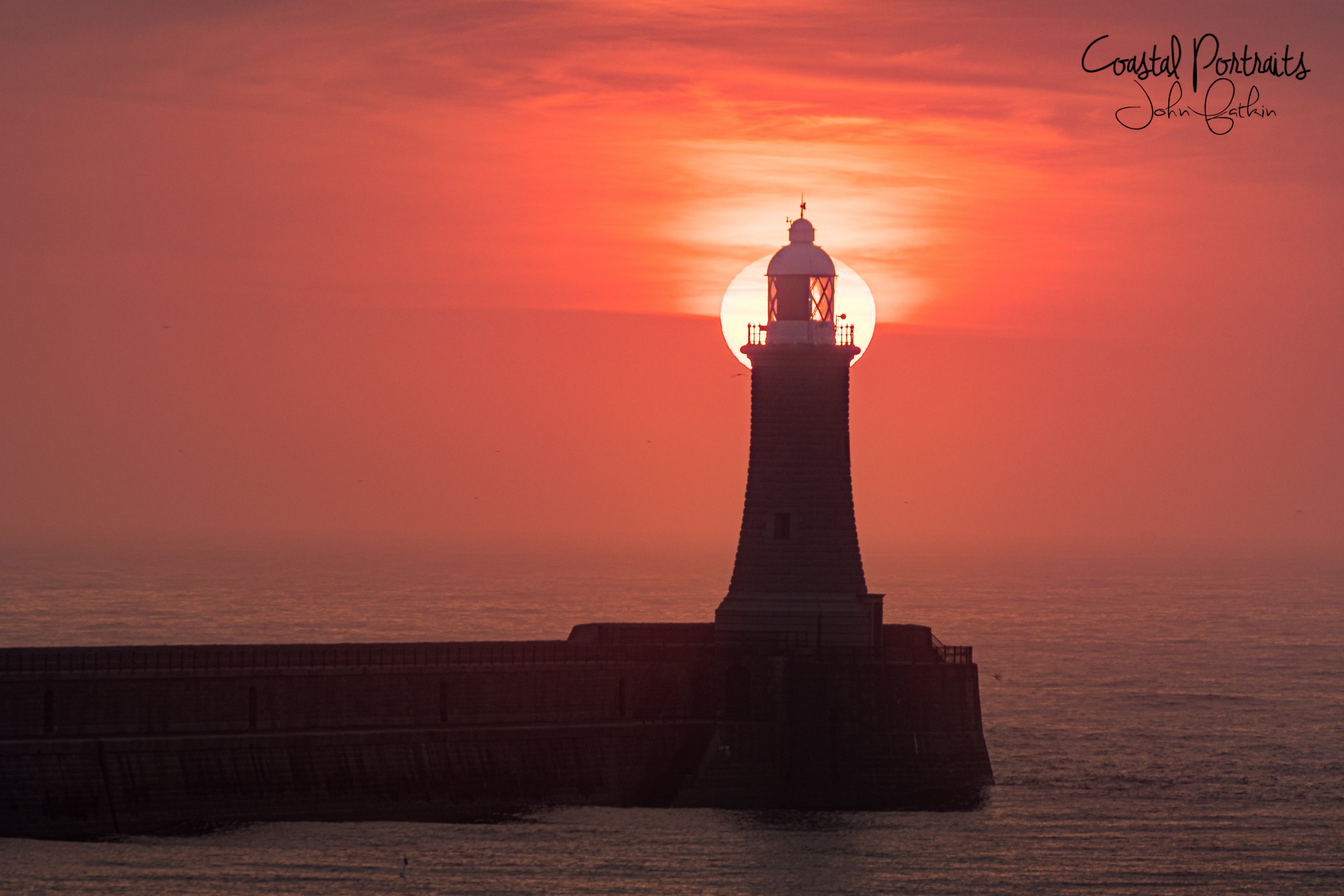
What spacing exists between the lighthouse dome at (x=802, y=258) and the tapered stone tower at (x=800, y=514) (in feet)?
6.08

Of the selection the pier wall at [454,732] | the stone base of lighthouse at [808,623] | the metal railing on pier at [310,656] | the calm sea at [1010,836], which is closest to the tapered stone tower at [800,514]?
the stone base of lighthouse at [808,623]

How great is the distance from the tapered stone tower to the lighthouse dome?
1.85m

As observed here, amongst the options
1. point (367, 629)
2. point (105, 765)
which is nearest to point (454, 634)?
point (367, 629)

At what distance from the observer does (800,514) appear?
5281 cm

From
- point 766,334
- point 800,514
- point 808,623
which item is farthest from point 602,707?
point 766,334

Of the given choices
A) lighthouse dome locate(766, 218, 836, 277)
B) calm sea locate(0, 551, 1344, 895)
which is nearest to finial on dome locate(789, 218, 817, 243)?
lighthouse dome locate(766, 218, 836, 277)

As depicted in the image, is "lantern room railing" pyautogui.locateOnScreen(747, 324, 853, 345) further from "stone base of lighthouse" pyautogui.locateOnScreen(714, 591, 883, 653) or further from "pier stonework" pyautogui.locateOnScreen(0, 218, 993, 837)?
"stone base of lighthouse" pyautogui.locateOnScreen(714, 591, 883, 653)

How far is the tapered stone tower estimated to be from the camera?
52.8m

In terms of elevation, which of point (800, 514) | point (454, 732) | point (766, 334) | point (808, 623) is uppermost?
point (766, 334)

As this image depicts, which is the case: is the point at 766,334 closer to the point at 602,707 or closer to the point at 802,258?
the point at 802,258

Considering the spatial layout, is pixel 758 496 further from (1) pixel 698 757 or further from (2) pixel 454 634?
(2) pixel 454 634

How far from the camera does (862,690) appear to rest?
50.5 m

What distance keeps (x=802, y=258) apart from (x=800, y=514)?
7576mm

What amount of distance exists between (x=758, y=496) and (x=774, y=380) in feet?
10.8
